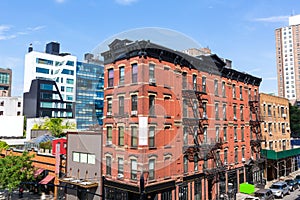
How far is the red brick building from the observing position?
22.3 meters

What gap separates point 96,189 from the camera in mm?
26266

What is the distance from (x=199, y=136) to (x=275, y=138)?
72.3ft

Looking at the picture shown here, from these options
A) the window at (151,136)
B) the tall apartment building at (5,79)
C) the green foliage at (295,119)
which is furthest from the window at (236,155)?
the tall apartment building at (5,79)

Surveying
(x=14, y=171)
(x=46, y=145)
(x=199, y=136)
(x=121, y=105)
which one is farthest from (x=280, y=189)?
(x=14, y=171)

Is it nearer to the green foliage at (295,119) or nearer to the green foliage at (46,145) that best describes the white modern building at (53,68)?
the green foliage at (46,145)

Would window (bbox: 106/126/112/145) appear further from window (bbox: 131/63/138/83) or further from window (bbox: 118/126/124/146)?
window (bbox: 131/63/138/83)

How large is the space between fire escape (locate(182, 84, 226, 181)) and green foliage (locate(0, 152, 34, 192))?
51.8 ft

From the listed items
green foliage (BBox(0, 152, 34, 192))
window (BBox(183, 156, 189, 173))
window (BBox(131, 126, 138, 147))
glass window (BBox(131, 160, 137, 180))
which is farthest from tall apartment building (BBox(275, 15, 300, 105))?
green foliage (BBox(0, 152, 34, 192))

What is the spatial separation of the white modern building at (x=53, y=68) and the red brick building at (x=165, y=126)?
67205mm

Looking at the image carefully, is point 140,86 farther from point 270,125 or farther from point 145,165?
point 270,125

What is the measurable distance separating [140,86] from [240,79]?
18973 mm

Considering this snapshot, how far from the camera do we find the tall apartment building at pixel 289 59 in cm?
13275

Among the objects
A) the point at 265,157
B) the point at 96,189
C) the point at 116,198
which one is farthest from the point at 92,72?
the point at 265,157

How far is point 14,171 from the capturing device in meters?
26.6
